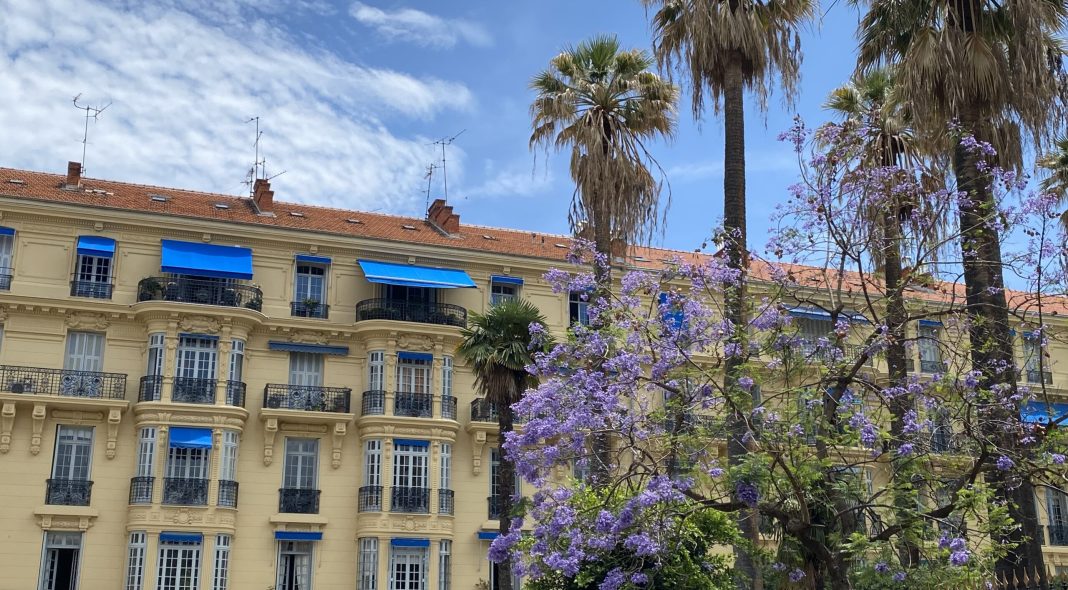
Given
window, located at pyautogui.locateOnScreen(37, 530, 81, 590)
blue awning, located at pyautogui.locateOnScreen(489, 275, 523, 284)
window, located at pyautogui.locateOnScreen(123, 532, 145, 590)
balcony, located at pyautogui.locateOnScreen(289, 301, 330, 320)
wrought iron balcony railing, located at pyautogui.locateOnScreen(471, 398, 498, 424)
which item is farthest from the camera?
blue awning, located at pyautogui.locateOnScreen(489, 275, 523, 284)

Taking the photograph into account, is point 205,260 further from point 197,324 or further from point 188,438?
point 188,438

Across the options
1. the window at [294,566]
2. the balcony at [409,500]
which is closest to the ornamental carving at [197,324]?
the window at [294,566]

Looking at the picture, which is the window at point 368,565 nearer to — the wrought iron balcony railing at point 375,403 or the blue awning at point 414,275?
the wrought iron balcony railing at point 375,403

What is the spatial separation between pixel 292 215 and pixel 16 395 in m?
9.98

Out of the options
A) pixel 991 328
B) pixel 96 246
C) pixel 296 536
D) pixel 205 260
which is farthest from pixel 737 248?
pixel 96 246

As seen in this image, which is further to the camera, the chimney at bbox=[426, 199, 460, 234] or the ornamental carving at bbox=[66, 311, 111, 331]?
the chimney at bbox=[426, 199, 460, 234]

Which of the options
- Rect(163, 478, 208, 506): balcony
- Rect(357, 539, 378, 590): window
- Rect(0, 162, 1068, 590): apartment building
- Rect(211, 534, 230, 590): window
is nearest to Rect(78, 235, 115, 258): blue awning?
Rect(0, 162, 1068, 590): apartment building

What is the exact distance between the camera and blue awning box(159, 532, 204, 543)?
2920 cm

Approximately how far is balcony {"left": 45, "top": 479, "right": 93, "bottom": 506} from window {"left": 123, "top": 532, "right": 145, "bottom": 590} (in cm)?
162

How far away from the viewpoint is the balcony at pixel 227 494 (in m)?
30.0

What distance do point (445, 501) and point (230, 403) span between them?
643cm

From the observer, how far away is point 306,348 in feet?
106

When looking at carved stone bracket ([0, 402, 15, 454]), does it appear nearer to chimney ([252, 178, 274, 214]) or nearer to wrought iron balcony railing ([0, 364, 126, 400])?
wrought iron balcony railing ([0, 364, 126, 400])

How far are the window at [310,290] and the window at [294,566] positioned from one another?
6.45 metres
